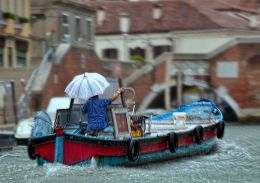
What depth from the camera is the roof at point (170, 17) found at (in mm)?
49562

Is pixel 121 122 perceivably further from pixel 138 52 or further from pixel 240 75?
pixel 138 52

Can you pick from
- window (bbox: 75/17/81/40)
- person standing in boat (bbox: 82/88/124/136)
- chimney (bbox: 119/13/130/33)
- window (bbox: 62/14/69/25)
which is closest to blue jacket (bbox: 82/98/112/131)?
person standing in boat (bbox: 82/88/124/136)

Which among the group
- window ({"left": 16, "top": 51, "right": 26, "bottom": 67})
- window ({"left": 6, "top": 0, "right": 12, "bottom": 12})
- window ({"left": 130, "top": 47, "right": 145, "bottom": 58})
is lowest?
window ({"left": 16, "top": 51, "right": 26, "bottom": 67})

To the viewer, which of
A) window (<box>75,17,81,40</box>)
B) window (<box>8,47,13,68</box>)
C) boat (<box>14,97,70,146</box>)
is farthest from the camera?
window (<box>75,17,81,40</box>)

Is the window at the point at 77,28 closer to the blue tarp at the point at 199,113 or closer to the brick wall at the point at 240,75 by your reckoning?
the brick wall at the point at 240,75

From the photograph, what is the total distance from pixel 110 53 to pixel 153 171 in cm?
3495

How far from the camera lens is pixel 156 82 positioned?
4066cm

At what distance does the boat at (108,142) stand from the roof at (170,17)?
28831mm

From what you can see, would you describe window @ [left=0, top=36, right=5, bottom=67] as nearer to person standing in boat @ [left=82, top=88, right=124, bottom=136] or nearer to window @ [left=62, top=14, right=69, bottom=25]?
window @ [left=62, top=14, right=69, bottom=25]

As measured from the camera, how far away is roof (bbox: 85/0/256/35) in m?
49.6

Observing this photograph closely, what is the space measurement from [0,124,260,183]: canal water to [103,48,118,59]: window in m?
29.8

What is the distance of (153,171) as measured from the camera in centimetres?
1752

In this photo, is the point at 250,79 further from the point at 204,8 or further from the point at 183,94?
the point at 204,8

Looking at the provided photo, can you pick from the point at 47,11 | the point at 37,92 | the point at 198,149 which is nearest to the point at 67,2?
the point at 47,11
